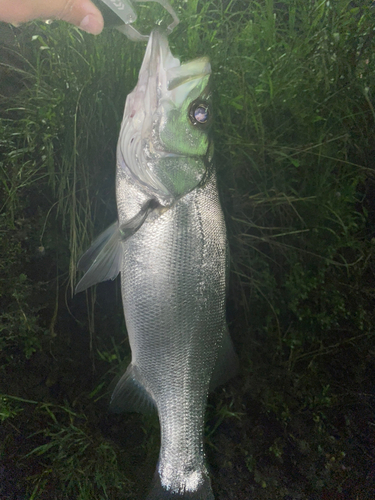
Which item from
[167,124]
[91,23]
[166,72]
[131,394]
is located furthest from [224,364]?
[91,23]

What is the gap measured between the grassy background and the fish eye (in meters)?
0.43

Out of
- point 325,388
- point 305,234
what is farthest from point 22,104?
point 325,388

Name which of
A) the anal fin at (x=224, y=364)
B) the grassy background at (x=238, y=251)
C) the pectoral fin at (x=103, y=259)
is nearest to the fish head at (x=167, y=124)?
the pectoral fin at (x=103, y=259)

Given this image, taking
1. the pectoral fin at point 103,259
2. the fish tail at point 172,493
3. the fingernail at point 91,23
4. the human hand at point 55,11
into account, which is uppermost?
the human hand at point 55,11

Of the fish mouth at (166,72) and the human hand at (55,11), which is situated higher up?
the human hand at (55,11)

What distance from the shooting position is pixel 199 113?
1.06 meters

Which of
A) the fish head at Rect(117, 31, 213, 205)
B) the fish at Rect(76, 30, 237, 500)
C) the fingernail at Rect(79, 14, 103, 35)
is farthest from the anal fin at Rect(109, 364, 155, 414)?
the fingernail at Rect(79, 14, 103, 35)

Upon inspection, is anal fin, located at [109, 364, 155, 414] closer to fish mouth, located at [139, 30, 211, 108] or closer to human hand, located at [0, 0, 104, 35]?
fish mouth, located at [139, 30, 211, 108]

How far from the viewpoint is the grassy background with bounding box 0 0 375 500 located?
4.69 feet

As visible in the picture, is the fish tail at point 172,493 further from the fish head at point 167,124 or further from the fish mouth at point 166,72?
the fish mouth at point 166,72

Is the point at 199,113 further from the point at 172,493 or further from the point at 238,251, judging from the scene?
the point at 172,493

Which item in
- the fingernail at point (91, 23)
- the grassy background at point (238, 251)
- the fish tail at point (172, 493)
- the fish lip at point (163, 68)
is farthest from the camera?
the grassy background at point (238, 251)

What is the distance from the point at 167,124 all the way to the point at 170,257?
464mm

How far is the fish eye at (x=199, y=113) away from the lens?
1.04 meters
